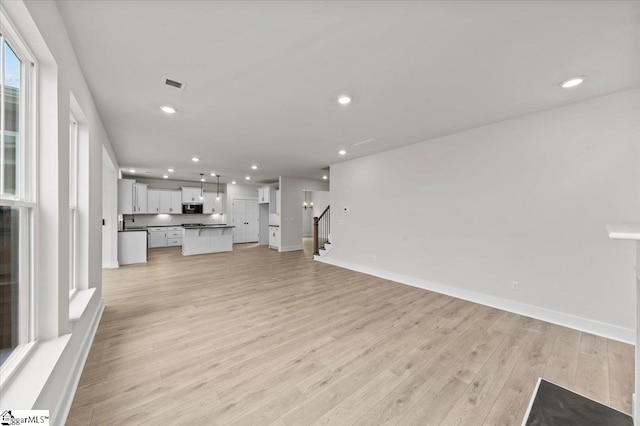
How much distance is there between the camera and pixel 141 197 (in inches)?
332

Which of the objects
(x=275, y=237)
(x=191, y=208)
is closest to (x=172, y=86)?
(x=275, y=237)

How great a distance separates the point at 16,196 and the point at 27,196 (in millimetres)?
86

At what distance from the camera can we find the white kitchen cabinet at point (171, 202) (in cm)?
898

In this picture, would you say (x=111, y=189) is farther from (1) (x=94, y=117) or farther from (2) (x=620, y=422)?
(2) (x=620, y=422)

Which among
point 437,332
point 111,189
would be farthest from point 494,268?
point 111,189

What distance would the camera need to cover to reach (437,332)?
2734 mm

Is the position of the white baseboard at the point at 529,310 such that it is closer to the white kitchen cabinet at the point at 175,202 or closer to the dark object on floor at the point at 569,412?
the dark object on floor at the point at 569,412

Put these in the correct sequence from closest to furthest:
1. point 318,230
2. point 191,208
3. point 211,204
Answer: point 318,230 < point 191,208 < point 211,204

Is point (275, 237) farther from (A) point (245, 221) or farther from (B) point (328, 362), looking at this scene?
(B) point (328, 362)

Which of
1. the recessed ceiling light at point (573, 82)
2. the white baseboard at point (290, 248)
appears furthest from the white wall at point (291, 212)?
the recessed ceiling light at point (573, 82)

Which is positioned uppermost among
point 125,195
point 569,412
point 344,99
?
point 344,99

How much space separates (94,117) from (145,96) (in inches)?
27.8

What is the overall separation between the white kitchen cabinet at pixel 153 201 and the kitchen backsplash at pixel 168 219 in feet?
1.65

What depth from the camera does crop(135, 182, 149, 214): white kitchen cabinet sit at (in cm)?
832
